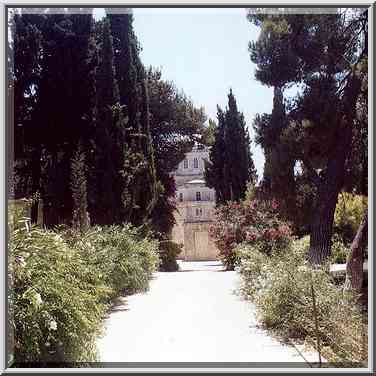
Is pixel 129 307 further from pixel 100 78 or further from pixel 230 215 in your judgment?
pixel 230 215

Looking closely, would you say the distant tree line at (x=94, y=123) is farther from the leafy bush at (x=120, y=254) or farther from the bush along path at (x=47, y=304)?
the bush along path at (x=47, y=304)

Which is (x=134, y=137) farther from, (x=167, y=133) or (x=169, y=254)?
(x=169, y=254)

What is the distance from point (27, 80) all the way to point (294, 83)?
337cm

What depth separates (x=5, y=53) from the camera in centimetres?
463

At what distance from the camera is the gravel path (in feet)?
15.8

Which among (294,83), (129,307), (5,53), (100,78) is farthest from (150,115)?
(5,53)

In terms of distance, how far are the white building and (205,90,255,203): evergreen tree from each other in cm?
21

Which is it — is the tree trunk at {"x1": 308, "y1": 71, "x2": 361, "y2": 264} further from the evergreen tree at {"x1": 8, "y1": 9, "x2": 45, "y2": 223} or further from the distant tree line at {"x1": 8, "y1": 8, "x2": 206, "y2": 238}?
the evergreen tree at {"x1": 8, "y1": 9, "x2": 45, "y2": 223}

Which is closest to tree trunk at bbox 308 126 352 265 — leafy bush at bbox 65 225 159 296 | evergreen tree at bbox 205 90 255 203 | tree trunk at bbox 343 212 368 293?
tree trunk at bbox 343 212 368 293

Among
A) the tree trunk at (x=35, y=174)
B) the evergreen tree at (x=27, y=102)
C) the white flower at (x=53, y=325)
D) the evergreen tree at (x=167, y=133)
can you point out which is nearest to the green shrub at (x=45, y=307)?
the white flower at (x=53, y=325)

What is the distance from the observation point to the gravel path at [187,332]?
4.82m

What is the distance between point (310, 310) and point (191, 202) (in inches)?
110

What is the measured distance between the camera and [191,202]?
25.3 feet

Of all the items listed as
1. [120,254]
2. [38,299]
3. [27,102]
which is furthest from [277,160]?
[38,299]
